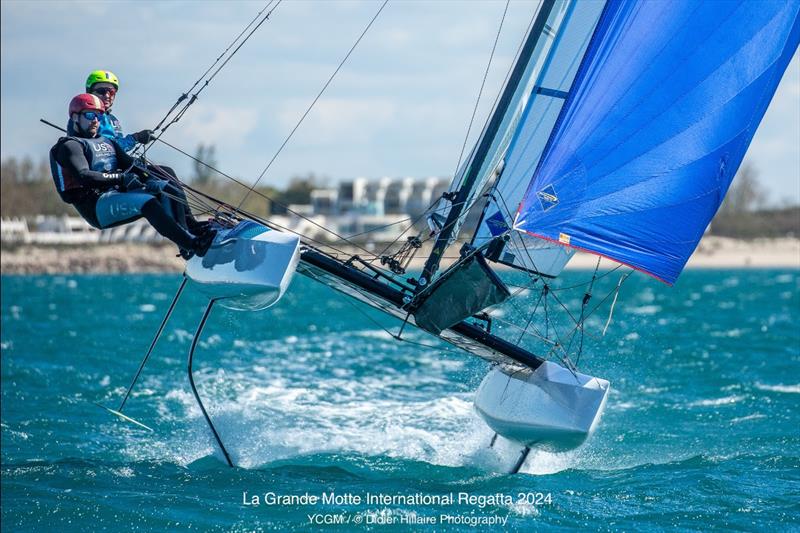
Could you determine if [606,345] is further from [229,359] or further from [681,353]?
[229,359]

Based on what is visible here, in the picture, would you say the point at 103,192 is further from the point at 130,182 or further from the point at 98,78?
the point at 98,78

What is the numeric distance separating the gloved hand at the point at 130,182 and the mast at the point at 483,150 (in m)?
1.83

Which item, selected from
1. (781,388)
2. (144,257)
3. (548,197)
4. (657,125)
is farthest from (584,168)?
(144,257)

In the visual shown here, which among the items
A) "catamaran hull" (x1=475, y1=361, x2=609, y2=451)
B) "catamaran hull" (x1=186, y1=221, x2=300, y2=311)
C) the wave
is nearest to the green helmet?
"catamaran hull" (x1=186, y1=221, x2=300, y2=311)

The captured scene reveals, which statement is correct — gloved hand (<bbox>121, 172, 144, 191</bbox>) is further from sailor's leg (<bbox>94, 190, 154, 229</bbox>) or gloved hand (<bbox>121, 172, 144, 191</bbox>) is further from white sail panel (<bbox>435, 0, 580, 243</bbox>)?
white sail panel (<bbox>435, 0, 580, 243</bbox>)

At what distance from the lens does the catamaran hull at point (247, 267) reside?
20.4ft

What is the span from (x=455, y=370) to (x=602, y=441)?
14.2ft

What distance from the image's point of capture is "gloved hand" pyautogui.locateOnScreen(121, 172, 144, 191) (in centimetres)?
662

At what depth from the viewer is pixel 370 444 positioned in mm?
8242

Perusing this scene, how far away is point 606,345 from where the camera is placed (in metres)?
15.4

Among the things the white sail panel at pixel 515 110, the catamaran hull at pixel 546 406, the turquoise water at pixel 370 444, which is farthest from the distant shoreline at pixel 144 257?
the white sail panel at pixel 515 110

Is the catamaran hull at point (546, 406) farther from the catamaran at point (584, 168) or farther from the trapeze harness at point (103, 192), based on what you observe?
the trapeze harness at point (103, 192)

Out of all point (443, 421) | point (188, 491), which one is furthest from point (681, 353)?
point (188, 491)

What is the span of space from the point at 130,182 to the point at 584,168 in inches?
108
